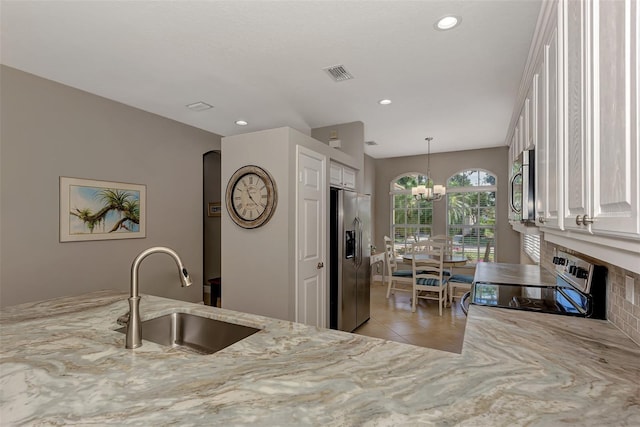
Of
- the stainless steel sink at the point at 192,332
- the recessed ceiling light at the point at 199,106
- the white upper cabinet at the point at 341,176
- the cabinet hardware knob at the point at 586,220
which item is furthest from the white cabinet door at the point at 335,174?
the cabinet hardware knob at the point at 586,220

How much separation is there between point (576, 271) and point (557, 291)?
0.42 metres

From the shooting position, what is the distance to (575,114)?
1.14 m

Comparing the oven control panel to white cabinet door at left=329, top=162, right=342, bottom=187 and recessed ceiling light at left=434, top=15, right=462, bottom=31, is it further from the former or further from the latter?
white cabinet door at left=329, top=162, right=342, bottom=187

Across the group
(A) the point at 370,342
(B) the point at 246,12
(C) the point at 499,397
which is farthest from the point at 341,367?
(B) the point at 246,12

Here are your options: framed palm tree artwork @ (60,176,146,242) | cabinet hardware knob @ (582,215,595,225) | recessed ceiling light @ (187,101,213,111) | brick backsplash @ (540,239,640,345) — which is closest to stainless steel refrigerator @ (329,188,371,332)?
recessed ceiling light @ (187,101,213,111)

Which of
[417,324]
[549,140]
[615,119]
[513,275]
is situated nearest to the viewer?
[615,119]

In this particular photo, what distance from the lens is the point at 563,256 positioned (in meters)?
2.13

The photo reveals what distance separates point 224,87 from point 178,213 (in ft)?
6.35

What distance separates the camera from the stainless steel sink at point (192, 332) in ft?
Answer: 5.02

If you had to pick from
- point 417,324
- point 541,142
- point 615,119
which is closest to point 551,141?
point 541,142

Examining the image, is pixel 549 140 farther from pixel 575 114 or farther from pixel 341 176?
pixel 341 176

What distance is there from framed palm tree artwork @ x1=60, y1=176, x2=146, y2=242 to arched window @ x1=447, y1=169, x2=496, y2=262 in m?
5.53

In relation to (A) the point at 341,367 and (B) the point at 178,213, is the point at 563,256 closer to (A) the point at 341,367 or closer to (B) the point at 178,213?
(A) the point at 341,367

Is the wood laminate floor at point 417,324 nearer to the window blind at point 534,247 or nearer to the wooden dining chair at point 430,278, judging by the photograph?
the wooden dining chair at point 430,278
